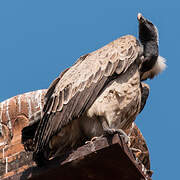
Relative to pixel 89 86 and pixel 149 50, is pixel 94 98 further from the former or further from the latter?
pixel 149 50

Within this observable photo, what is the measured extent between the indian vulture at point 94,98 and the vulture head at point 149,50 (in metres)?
0.02

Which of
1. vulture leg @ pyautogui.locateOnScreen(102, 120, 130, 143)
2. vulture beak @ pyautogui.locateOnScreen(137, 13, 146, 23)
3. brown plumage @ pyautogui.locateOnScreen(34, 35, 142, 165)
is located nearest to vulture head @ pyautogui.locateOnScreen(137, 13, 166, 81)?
vulture beak @ pyautogui.locateOnScreen(137, 13, 146, 23)

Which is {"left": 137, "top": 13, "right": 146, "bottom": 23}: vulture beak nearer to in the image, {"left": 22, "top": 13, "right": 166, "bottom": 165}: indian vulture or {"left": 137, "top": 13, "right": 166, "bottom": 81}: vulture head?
{"left": 137, "top": 13, "right": 166, "bottom": 81}: vulture head

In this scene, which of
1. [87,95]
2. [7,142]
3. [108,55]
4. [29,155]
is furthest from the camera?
[7,142]

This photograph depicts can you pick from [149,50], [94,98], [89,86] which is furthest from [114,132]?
[149,50]

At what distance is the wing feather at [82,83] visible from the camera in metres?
7.90

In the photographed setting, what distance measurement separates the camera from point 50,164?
297 inches

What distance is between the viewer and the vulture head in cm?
883

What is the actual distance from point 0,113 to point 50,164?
3.42 m

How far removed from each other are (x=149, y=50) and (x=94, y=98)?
1.43 m

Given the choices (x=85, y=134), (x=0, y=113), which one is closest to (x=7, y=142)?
(x=0, y=113)

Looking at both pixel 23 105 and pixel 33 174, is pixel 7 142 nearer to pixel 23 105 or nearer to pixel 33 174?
pixel 23 105

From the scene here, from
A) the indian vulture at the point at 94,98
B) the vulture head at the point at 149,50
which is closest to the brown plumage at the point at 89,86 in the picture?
the indian vulture at the point at 94,98

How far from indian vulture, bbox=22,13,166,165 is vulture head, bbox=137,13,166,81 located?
2 centimetres
